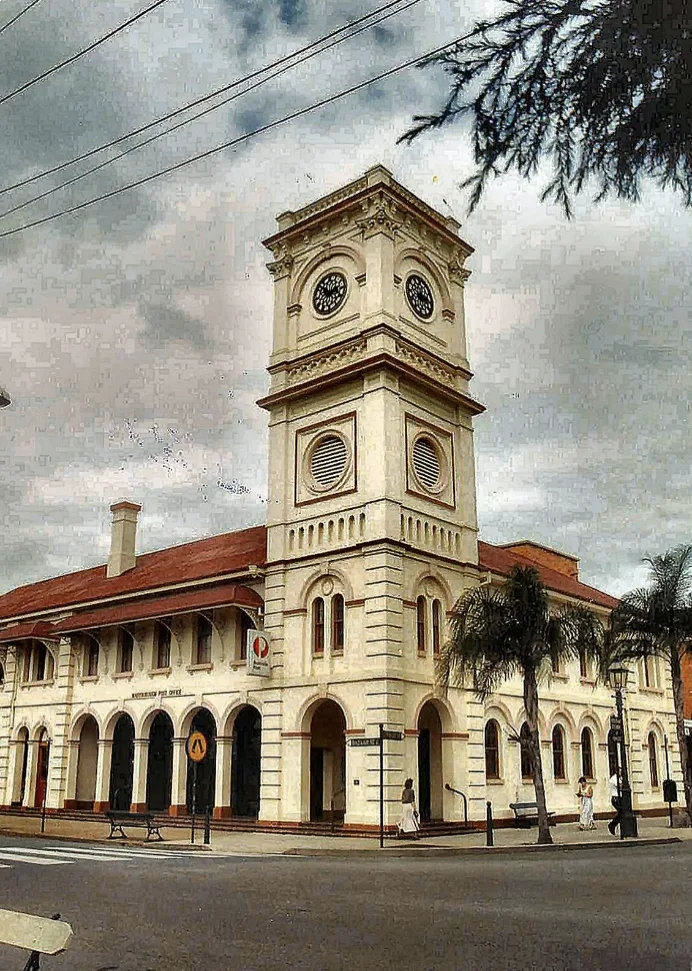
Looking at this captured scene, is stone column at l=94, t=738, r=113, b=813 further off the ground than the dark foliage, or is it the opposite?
the dark foliage

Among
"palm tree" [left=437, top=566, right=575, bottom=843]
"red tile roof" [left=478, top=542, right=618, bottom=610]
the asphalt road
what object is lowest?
the asphalt road

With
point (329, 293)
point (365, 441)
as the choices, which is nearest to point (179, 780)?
point (365, 441)

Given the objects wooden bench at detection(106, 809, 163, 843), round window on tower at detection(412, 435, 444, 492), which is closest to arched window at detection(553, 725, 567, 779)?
round window on tower at detection(412, 435, 444, 492)

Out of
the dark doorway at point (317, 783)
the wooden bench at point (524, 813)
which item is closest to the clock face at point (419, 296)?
the dark doorway at point (317, 783)

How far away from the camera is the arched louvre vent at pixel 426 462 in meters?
31.0

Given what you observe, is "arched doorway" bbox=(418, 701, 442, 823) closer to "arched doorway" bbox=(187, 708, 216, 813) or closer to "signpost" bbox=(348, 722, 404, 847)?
"signpost" bbox=(348, 722, 404, 847)

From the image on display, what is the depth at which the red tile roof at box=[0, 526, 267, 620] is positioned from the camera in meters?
33.2

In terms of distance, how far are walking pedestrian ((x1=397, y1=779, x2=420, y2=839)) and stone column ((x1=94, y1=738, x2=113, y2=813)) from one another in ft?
43.1

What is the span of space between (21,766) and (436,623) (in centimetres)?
1931

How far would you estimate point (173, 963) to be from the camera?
8.29 metres

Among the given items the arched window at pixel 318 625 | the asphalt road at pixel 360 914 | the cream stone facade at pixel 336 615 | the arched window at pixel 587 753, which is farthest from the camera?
the arched window at pixel 587 753

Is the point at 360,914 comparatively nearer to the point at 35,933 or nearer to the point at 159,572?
the point at 35,933

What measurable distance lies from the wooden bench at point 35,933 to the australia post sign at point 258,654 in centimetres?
2253

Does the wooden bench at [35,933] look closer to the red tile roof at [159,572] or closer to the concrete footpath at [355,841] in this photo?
the concrete footpath at [355,841]
